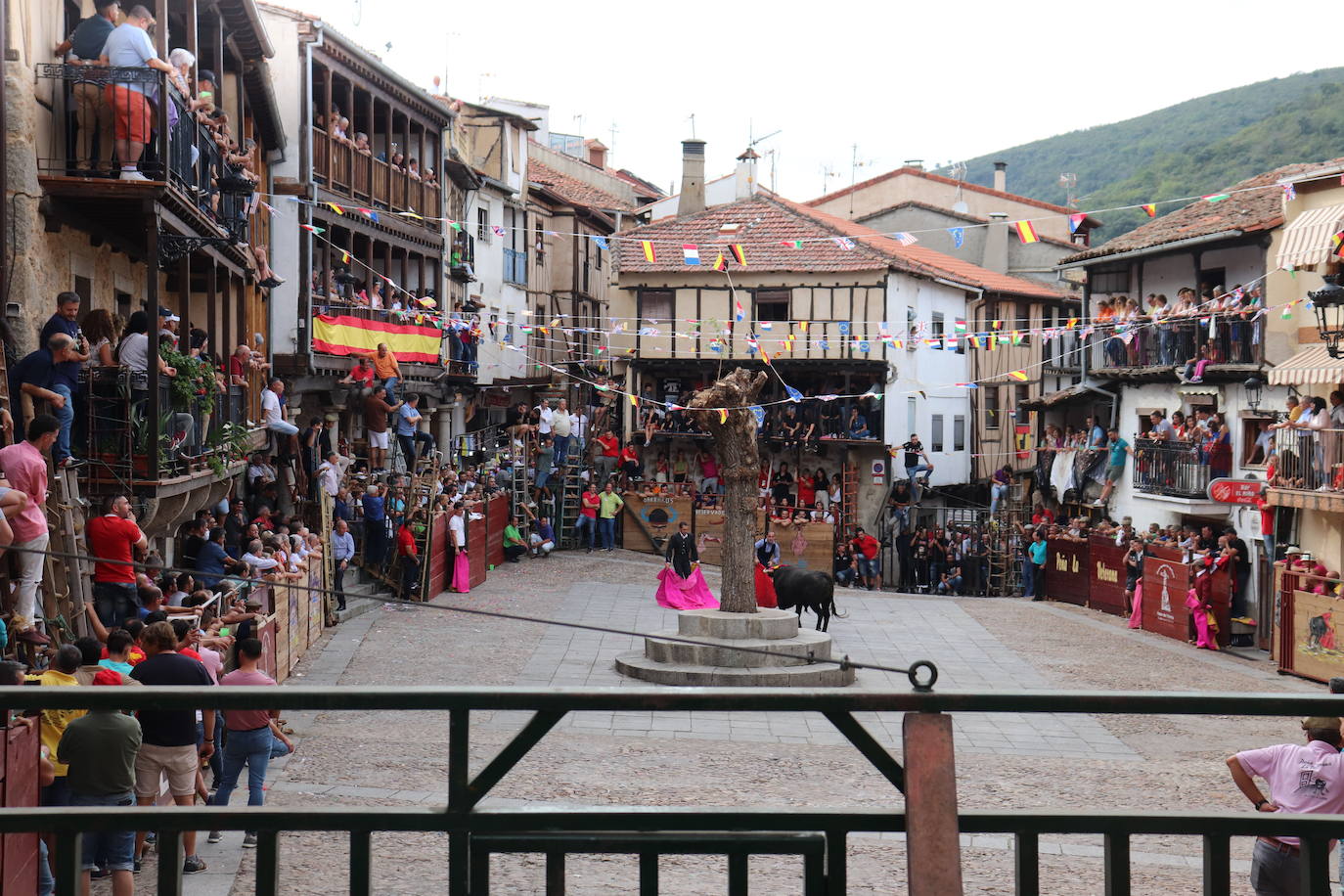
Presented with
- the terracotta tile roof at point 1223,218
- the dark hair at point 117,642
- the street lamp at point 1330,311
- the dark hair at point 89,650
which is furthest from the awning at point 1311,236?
the dark hair at point 89,650

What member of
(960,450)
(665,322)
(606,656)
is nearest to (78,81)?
(606,656)

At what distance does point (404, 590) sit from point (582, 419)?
1475 centimetres

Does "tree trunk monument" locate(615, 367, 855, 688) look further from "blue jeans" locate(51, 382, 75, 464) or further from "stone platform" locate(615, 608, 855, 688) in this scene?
"blue jeans" locate(51, 382, 75, 464)

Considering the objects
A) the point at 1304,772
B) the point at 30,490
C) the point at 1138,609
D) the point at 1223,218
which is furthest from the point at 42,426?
the point at 1223,218

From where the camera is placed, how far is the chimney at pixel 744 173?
50.2 metres

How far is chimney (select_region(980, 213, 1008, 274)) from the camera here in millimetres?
54781

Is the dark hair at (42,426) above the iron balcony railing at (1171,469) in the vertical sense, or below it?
above

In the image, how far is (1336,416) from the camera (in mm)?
24609

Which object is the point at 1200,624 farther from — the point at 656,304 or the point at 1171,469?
the point at 656,304

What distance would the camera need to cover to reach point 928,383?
47.6 metres

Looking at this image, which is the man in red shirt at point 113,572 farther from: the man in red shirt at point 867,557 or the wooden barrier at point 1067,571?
the man in red shirt at point 867,557

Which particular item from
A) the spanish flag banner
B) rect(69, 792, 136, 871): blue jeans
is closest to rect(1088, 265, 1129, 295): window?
the spanish flag banner

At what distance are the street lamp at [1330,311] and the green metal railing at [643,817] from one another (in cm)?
2242

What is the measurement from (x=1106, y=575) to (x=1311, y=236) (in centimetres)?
931
